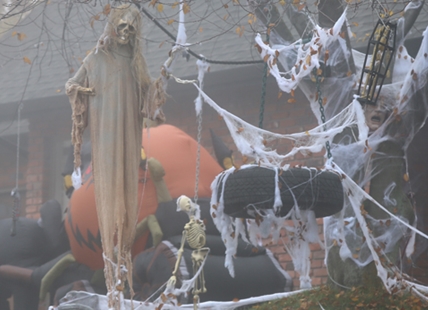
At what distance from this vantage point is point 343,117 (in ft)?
19.1

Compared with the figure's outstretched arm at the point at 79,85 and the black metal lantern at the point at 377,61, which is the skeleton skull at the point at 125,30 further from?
the black metal lantern at the point at 377,61

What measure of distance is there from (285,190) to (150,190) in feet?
7.84

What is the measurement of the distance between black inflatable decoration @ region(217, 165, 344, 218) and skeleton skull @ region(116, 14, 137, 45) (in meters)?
1.16

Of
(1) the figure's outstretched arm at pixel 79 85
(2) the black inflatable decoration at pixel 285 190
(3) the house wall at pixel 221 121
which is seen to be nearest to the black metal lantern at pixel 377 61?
(2) the black inflatable decoration at pixel 285 190

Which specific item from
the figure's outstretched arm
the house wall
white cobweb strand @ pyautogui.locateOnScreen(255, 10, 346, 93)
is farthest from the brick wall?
the figure's outstretched arm

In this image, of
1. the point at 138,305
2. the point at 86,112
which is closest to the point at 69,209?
the point at 138,305

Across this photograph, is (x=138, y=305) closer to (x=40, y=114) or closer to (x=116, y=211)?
(x=116, y=211)

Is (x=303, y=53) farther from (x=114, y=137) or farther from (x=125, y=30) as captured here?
(x=114, y=137)

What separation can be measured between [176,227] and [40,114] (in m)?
4.23

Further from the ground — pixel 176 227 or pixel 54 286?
pixel 176 227

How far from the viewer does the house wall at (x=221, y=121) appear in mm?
8719

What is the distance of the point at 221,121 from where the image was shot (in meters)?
9.48

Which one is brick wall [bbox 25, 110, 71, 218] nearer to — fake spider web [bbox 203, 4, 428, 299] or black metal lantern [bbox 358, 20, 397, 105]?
fake spider web [bbox 203, 4, 428, 299]

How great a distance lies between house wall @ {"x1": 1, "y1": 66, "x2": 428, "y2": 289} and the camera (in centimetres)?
872
